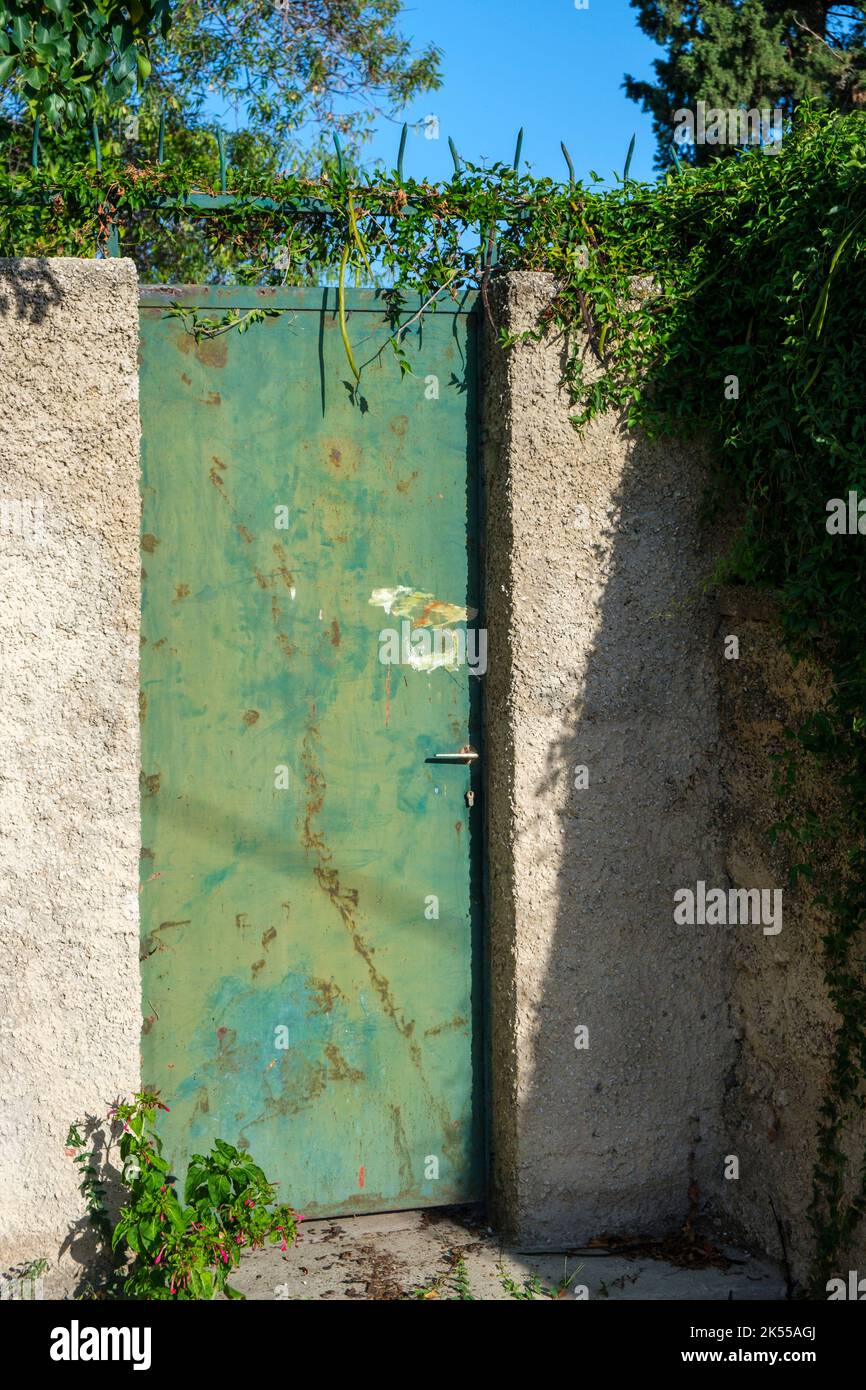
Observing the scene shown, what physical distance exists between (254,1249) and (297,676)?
5.55 ft

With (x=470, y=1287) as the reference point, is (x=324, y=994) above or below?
above

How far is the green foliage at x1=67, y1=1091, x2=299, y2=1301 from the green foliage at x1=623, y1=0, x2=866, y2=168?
13230mm

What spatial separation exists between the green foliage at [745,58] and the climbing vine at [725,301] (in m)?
11.4

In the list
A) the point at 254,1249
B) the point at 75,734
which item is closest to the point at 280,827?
the point at 75,734

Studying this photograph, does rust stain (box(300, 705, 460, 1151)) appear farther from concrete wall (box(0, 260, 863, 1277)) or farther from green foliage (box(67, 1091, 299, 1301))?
green foliage (box(67, 1091, 299, 1301))

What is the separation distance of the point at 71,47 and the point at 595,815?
2571 millimetres

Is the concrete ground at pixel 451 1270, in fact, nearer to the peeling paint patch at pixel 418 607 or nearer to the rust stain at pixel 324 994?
the rust stain at pixel 324 994

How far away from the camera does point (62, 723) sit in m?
3.18

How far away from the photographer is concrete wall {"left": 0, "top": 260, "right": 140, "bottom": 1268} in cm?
314

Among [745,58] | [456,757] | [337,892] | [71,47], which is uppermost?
[745,58]

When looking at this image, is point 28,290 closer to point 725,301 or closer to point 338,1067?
point 725,301

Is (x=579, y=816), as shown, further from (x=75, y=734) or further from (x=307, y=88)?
(x=307, y=88)

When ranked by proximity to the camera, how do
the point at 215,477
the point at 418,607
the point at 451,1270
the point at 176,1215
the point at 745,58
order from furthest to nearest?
the point at 745,58
the point at 418,607
the point at 215,477
the point at 451,1270
the point at 176,1215

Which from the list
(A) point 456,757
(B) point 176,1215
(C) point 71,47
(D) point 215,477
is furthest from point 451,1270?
(C) point 71,47
